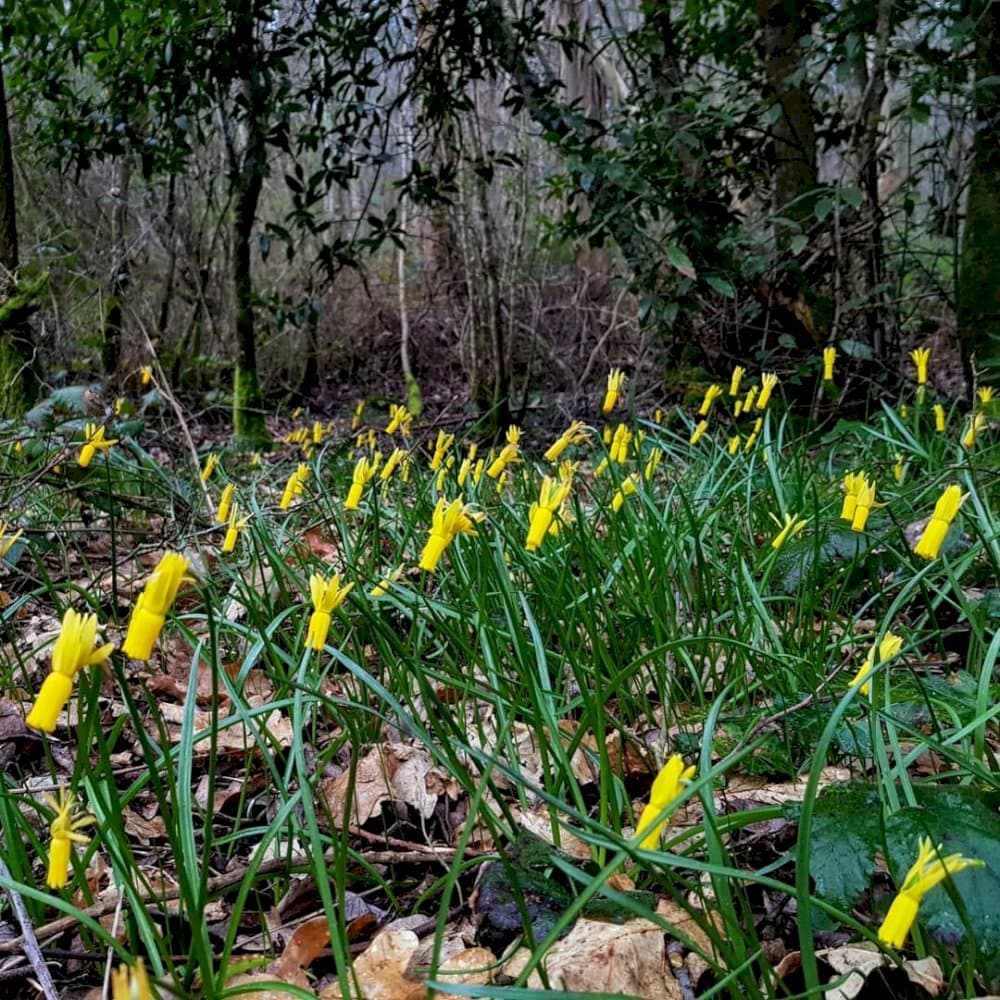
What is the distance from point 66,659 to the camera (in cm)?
71

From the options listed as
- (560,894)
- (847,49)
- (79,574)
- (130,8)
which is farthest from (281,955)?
(130,8)

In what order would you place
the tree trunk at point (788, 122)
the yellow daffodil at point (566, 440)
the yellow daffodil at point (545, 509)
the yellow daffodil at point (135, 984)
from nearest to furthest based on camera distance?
the yellow daffodil at point (135, 984)
the yellow daffodil at point (545, 509)
the yellow daffodil at point (566, 440)
the tree trunk at point (788, 122)

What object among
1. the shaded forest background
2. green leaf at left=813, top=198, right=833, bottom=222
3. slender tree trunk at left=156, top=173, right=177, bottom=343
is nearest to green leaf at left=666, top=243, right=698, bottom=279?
the shaded forest background

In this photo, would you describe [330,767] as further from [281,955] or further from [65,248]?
[65,248]

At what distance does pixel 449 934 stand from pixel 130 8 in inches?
177

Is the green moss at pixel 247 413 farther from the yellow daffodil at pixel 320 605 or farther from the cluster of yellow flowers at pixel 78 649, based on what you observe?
the cluster of yellow flowers at pixel 78 649

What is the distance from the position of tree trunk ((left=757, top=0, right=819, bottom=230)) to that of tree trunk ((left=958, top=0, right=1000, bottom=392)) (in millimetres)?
767

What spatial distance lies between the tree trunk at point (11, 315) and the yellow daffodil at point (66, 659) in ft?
12.0

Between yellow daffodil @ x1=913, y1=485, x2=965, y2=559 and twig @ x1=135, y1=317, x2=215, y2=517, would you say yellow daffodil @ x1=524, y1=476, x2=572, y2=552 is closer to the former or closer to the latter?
yellow daffodil @ x1=913, y1=485, x2=965, y2=559

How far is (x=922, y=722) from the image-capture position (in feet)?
4.48

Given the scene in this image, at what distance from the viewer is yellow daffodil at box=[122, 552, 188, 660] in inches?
29.7

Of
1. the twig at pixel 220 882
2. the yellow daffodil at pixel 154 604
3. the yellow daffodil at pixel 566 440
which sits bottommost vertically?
the twig at pixel 220 882

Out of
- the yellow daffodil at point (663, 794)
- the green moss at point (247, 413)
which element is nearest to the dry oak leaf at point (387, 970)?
the yellow daffodil at point (663, 794)

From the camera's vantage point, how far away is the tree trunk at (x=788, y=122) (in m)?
4.43
